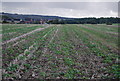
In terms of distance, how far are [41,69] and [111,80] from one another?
3.45 meters

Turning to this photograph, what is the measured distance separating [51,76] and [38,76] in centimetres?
59

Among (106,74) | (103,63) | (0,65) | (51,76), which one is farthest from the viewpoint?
(103,63)

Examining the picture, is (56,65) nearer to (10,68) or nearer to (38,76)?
(38,76)

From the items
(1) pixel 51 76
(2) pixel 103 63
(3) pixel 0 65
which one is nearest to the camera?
(1) pixel 51 76

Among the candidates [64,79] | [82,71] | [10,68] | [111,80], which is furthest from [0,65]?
[111,80]

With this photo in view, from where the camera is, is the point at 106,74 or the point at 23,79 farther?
the point at 106,74

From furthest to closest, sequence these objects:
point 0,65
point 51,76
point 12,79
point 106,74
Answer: point 0,65
point 106,74
point 51,76
point 12,79

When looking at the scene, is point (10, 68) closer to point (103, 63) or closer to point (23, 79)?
point (23, 79)

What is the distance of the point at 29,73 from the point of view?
703cm

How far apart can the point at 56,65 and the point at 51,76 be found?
163cm

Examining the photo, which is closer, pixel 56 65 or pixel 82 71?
pixel 82 71

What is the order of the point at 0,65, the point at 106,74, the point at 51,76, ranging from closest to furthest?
the point at 51,76
the point at 106,74
the point at 0,65

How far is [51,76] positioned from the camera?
678 cm

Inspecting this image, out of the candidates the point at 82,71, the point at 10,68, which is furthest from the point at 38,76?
the point at 82,71
